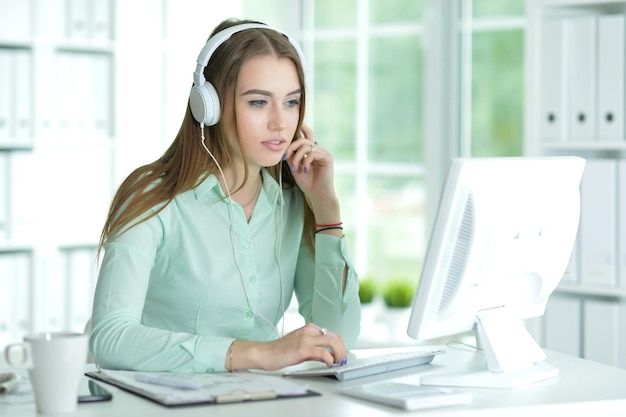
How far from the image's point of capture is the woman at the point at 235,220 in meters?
1.89

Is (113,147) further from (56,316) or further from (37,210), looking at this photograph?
(56,316)

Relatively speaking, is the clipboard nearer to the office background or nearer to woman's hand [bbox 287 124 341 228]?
woman's hand [bbox 287 124 341 228]

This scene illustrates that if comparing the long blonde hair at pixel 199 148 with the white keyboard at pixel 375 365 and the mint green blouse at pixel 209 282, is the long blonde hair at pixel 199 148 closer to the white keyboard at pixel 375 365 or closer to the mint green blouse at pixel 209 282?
the mint green blouse at pixel 209 282

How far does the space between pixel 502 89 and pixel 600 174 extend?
780mm

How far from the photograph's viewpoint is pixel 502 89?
3.68 metres

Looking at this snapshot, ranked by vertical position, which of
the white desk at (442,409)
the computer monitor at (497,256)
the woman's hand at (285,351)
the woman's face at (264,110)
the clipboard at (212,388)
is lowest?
the white desk at (442,409)

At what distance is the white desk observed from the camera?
55.5 inches

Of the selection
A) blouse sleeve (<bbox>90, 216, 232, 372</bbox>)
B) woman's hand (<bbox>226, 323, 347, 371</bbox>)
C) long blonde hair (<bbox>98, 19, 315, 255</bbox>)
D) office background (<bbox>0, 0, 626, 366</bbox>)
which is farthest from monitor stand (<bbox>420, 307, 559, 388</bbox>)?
office background (<bbox>0, 0, 626, 366</bbox>)

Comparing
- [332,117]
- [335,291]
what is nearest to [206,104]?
[335,291]

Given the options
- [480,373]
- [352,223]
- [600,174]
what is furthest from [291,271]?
[352,223]

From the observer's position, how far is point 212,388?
1.50 m

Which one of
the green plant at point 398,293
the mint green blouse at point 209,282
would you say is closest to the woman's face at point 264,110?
the mint green blouse at point 209,282

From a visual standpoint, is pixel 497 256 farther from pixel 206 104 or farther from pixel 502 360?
pixel 206 104

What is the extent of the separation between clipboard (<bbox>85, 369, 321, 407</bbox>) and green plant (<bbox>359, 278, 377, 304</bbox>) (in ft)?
7.46
